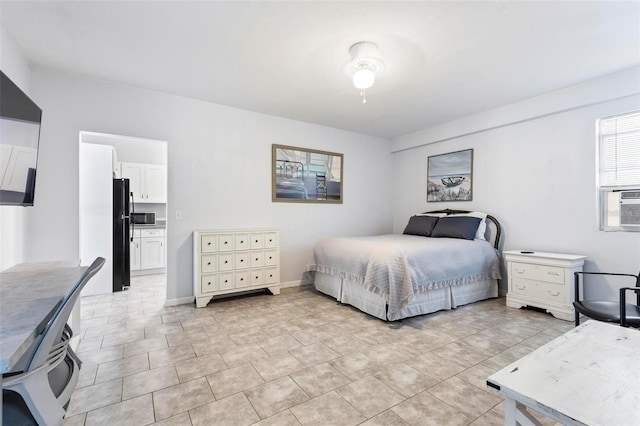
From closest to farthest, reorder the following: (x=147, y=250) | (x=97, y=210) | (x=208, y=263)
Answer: (x=208, y=263) → (x=97, y=210) → (x=147, y=250)

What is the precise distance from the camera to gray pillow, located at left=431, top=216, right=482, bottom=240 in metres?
3.96

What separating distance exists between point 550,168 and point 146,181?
6800 millimetres

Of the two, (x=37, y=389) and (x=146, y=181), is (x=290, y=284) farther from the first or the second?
(x=146, y=181)

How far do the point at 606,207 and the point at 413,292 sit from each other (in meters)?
2.45

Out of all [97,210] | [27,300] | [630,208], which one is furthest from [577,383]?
[97,210]

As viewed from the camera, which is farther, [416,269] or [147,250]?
[147,250]

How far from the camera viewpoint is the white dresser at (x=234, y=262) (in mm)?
3539

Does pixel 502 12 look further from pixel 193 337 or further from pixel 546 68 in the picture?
pixel 193 337

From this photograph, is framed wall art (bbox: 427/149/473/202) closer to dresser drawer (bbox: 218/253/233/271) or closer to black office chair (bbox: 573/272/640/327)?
black office chair (bbox: 573/272/640/327)

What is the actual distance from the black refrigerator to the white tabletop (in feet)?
8.23

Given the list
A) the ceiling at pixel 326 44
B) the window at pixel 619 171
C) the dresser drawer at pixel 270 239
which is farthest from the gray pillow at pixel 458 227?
the dresser drawer at pixel 270 239

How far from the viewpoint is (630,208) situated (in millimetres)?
3049

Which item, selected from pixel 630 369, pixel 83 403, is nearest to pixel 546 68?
pixel 630 369

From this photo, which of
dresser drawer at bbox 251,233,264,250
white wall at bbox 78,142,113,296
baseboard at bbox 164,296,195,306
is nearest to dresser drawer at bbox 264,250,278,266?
dresser drawer at bbox 251,233,264,250
